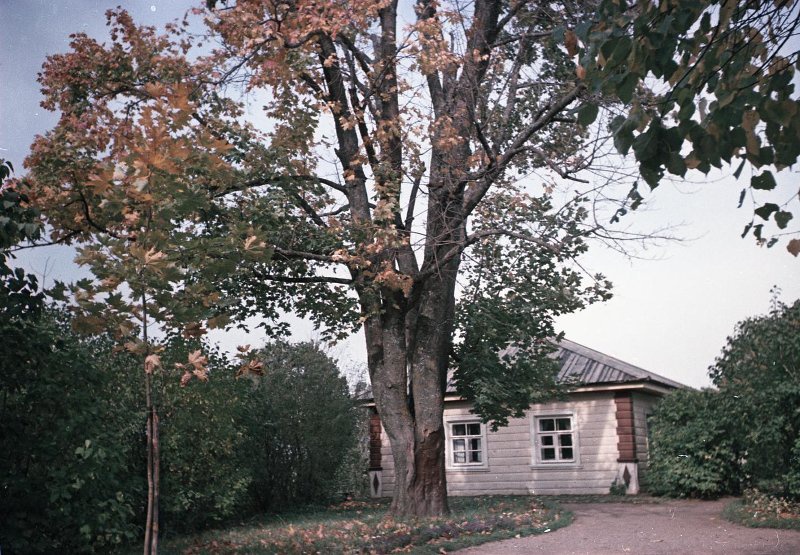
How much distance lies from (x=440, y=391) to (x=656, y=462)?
285 inches

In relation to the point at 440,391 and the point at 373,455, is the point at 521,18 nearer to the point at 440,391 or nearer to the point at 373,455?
the point at 440,391

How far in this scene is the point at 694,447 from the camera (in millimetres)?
17391

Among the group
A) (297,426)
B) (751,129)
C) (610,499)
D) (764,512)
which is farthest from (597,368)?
(751,129)

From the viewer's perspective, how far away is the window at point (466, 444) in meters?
23.1

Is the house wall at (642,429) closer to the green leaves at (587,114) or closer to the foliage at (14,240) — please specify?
the foliage at (14,240)

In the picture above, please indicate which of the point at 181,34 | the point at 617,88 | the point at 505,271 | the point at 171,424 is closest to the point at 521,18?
the point at 505,271

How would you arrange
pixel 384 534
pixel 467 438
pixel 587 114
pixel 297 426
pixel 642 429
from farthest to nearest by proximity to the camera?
pixel 467 438 → pixel 642 429 → pixel 297 426 → pixel 384 534 → pixel 587 114

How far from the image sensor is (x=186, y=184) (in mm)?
5371

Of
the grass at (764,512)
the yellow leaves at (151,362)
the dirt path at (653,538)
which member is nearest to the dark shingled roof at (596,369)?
the grass at (764,512)

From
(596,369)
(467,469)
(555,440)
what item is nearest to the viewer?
(596,369)

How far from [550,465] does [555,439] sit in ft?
2.39

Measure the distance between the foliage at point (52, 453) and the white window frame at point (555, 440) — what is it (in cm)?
1525

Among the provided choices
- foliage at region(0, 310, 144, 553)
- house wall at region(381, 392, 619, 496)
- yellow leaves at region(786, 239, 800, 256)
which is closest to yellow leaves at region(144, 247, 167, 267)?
foliage at region(0, 310, 144, 553)

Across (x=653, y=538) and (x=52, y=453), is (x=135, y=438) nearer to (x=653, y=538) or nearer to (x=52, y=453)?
(x=52, y=453)
